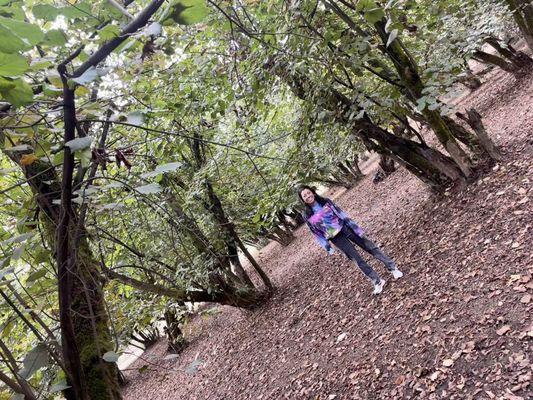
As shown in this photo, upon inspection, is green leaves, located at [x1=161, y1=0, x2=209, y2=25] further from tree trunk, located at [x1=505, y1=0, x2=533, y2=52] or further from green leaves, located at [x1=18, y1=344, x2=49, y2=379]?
tree trunk, located at [x1=505, y1=0, x2=533, y2=52]

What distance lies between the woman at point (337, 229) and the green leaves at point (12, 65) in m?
5.66

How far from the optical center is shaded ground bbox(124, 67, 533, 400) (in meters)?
3.77

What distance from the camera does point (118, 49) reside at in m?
0.94

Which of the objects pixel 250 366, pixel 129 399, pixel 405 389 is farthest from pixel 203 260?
pixel 129 399

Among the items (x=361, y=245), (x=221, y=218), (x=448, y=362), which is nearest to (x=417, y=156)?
(x=361, y=245)

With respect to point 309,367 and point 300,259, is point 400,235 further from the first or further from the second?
point 300,259

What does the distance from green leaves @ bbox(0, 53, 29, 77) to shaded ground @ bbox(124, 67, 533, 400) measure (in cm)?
96

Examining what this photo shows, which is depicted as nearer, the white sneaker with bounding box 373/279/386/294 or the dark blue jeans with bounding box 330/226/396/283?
the white sneaker with bounding box 373/279/386/294

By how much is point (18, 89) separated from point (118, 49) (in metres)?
0.22

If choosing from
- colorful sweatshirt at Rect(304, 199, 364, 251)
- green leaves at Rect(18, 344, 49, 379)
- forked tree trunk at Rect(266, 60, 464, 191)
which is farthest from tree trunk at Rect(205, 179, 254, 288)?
green leaves at Rect(18, 344, 49, 379)

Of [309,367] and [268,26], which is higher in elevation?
[268,26]

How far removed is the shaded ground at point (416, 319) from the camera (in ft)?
12.4

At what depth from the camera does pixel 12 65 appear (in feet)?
2.35

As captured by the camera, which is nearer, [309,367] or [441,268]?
[441,268]
